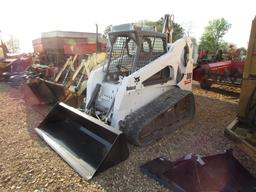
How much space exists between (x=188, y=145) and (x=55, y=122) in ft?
8.19

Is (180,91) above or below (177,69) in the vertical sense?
below

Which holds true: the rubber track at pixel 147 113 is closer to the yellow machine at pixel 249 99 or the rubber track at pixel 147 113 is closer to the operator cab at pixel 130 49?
the operator cab at pixel 130 49

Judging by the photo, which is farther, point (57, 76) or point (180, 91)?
point (57, 76)

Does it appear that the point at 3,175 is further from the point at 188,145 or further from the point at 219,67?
the point at 219,67

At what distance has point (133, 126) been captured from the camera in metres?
3.50

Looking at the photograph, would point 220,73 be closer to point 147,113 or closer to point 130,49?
point 130,49

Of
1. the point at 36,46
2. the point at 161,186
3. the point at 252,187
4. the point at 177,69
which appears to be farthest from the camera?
the point at 36,46

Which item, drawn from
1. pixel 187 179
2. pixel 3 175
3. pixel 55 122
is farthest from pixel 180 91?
pixel 3 175

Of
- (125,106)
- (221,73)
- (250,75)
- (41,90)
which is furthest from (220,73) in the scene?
(41,90)

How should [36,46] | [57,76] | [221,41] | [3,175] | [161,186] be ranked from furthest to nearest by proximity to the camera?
[221,41]
[36,46]
[57,76]
[3,175]
[161,186]

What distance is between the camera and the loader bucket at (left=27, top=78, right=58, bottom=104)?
609 centimetres

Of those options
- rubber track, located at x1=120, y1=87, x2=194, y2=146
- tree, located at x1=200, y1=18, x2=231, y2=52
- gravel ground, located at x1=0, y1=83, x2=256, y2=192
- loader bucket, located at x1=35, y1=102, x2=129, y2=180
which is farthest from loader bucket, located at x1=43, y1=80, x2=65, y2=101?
tree, located at x1=200, y1=18, x2=231, y2=52

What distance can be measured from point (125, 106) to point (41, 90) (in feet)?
11.7

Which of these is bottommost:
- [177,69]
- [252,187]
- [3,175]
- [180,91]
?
[3,175]
